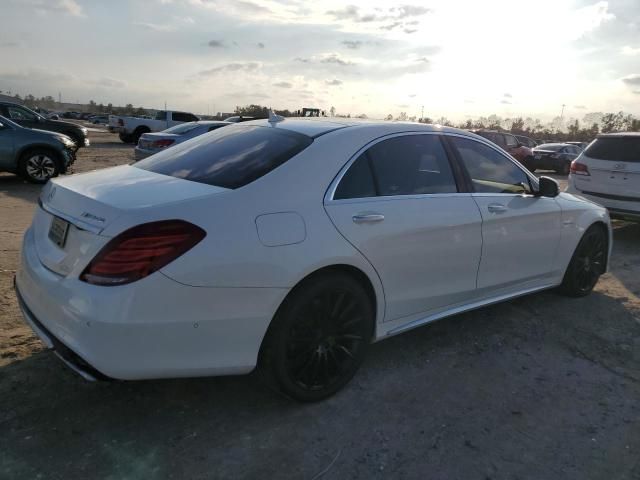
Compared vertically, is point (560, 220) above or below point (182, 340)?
above

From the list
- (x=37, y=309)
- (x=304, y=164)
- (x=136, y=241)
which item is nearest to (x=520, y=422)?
(x=304, y=164)

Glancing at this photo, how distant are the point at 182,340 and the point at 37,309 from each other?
2.82ft

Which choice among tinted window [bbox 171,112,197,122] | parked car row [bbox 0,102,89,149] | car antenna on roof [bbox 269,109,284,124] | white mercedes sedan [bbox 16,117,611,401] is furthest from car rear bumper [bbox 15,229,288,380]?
tinted window [bbox 171,112,197,122]

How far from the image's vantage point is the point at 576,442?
9.72 ft

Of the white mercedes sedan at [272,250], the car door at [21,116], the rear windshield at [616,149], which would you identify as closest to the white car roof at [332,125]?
the white mercedes sedan at [272,250]

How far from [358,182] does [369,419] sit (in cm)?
139

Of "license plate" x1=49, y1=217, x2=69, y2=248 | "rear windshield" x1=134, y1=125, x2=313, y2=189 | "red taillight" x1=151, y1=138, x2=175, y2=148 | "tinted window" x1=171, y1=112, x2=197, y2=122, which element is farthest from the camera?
"tinted window" x1=171, y1=112, x2=197, y2=122

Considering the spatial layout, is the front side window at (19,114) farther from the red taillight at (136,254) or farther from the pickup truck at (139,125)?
the red taillight at (136,254)

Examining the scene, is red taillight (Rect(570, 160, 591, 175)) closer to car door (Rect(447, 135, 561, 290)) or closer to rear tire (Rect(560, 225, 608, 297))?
rear tire (Rect(560, 225, 608, 297))

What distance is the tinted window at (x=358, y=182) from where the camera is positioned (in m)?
3.18

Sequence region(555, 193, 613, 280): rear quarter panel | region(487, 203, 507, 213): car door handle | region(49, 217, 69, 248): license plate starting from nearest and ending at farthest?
region(49, 217, 69, 248): license plate
region(487, 203, 507, 213): car door handle
region(555, 193, 613, 280): rear quarter panel

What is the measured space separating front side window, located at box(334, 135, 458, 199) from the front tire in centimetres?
57

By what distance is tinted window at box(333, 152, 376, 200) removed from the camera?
125 inches

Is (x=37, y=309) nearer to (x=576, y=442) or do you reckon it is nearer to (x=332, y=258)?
(x=332, y=258)
